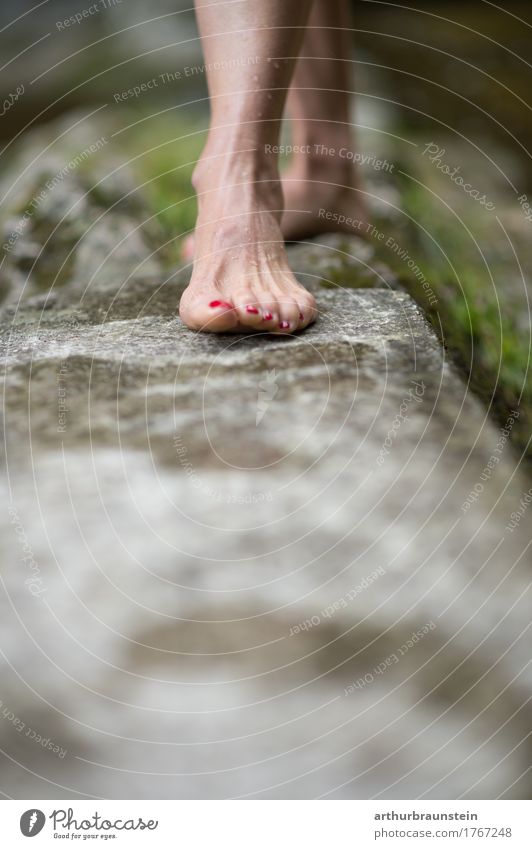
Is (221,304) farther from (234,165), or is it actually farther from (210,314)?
(234,165)

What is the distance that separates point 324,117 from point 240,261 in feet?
2.12

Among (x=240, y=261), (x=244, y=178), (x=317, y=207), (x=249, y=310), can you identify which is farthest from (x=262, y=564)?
(x=317, y=207)

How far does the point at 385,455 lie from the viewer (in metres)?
0.81

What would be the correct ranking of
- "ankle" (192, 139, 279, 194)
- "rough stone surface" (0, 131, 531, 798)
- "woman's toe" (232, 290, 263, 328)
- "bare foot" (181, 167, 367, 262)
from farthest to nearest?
"bare foot" (181, 167, 367, 262)
"ankle" (192, 139, 279, 194)
"woman's toe" (232, 290, 263, 328)
"rough stone surface" (0, 131, 531, 798)

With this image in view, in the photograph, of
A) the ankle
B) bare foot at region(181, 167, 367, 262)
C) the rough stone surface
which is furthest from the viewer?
bare foot at region(181, 167, 367, 262)

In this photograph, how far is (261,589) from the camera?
74 cm

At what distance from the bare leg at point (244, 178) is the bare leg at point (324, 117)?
0.42 metres

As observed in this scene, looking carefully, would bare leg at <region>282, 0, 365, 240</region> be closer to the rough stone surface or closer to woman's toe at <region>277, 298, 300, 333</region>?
woman's toe at <region>277, 298, 300, 333</region>

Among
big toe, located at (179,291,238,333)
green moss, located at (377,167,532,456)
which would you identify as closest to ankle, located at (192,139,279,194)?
big toe, located at (179,291,238,333)

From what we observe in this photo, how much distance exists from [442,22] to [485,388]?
4841mm

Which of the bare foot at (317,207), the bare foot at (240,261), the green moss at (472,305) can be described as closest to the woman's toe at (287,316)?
the bare foot at (240,261)

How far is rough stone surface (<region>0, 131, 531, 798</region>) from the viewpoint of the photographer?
703 mm

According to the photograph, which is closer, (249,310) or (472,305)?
(249,310)
